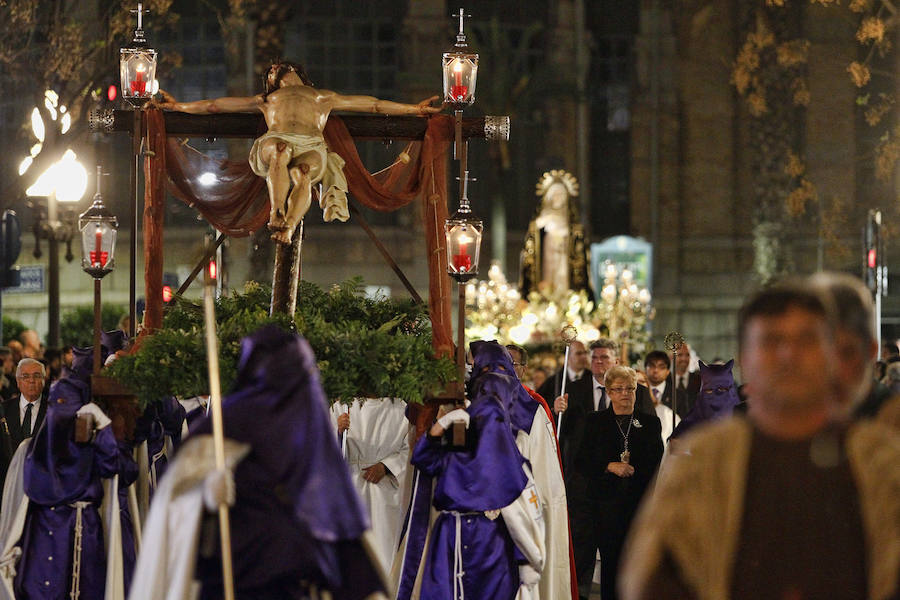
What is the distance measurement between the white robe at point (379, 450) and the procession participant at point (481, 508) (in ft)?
6.41

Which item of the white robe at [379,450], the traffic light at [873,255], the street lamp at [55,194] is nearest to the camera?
the white robe at [379,450]

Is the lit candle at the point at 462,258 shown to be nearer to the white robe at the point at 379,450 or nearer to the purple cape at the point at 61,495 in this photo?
the white robe at the point at 379,450

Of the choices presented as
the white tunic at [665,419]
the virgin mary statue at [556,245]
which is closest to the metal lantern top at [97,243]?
the white tunic at [665,419]

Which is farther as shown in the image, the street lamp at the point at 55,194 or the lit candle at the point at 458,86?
the street lamp at the point at 55,194

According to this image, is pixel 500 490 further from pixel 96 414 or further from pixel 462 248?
pixel 96 414

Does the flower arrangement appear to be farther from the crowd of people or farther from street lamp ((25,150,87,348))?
the crowd of people

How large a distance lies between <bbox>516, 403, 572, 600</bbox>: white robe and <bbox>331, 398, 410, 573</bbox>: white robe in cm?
134

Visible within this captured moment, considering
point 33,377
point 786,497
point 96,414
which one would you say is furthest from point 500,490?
point 786,497

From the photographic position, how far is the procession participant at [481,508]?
937 centimetres

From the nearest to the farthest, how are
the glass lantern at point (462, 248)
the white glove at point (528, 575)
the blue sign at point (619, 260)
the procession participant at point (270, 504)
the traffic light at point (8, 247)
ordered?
Answer: the procession participant at point (270, 504), the white glove at point (528, 575), the glass lantern at point (462, 248), the traffic light at point (8, 247), the blue sign at point (619, 260)

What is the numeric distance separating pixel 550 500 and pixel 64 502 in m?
3.37

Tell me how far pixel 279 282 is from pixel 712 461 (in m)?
6.56

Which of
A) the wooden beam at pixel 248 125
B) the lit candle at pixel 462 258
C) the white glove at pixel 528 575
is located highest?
the wooden beam at pixel 248 125

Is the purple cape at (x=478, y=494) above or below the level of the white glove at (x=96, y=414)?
below
